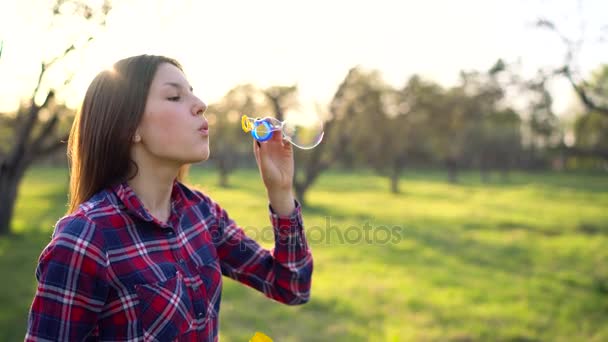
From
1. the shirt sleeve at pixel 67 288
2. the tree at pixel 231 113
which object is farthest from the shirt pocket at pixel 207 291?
the tree at pixel 231 113

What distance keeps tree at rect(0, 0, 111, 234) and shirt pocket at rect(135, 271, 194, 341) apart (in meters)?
3.98

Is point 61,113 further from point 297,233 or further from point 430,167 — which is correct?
point 430,167

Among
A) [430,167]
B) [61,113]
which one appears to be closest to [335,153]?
[61,113]

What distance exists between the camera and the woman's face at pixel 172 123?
1.57m

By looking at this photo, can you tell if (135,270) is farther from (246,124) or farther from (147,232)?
(246,124)

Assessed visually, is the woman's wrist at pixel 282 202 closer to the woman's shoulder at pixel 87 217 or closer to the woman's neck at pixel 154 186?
the woman's neck at pixel 154 186

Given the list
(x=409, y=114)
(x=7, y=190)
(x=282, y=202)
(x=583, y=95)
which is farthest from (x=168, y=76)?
(x=409, y=114)

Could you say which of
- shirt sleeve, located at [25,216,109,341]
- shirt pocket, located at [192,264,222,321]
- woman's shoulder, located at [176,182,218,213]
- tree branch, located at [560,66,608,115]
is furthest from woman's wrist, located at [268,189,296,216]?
tree branch, located at [560,66,608,115]

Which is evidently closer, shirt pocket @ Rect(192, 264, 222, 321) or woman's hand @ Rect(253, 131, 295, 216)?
shirt pocket @ Rect(192, 264, 222, 321)

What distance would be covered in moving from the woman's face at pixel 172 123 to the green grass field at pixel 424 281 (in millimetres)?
698

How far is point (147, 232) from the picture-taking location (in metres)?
1.50

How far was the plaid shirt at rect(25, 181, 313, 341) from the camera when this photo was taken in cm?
125

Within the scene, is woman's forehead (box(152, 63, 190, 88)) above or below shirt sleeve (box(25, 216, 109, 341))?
above

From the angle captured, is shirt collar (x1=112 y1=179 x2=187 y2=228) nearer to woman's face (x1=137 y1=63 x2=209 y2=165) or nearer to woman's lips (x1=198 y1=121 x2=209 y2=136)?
woman's face (x1=137 y1=63 x2=209 y2=165)
